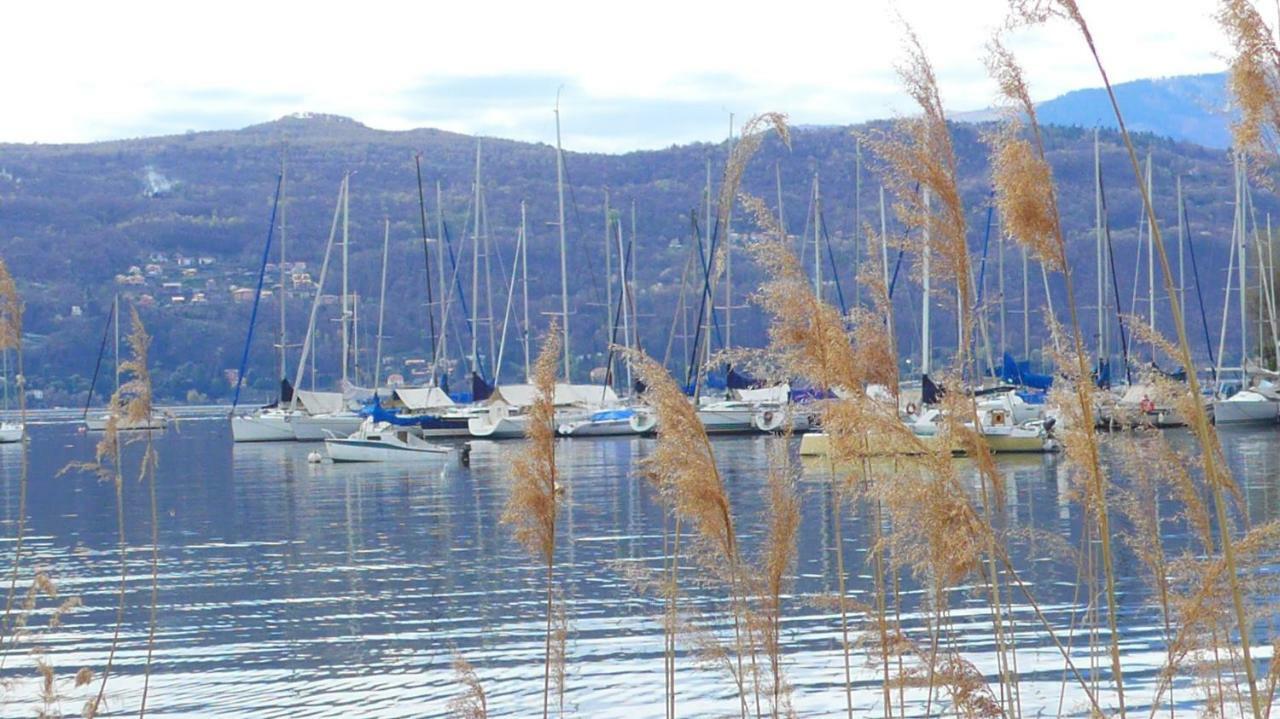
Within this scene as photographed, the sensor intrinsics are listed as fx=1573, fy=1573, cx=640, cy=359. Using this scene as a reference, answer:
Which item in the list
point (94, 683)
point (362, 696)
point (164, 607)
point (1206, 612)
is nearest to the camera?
point (1206, 612)

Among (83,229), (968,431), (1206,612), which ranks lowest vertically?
(1206,612)

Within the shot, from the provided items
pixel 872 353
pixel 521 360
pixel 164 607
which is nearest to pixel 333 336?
pixel 521 360

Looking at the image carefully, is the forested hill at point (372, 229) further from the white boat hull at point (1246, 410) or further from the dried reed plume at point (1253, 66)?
the dried reed plume at point (1253, 66)

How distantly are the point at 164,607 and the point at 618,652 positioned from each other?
6.07 meters

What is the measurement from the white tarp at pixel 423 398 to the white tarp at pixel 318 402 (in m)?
2.52

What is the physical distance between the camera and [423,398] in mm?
56125

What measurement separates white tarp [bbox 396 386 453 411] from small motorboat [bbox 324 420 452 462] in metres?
13.2

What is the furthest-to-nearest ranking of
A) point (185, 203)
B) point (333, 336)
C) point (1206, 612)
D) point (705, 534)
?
point (185, 203) → point (333, 336) → point (705, 534) → point (1206, 612)

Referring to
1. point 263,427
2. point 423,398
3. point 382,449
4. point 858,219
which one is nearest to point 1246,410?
point 382,449

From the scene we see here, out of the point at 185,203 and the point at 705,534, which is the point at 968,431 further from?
the point at 185,203

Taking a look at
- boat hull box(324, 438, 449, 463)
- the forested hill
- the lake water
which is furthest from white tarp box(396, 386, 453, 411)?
the forested hill

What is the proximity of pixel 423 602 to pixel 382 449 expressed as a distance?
26.0 meters

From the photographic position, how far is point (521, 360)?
319ft

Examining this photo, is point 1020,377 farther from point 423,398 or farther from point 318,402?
point 318,402
